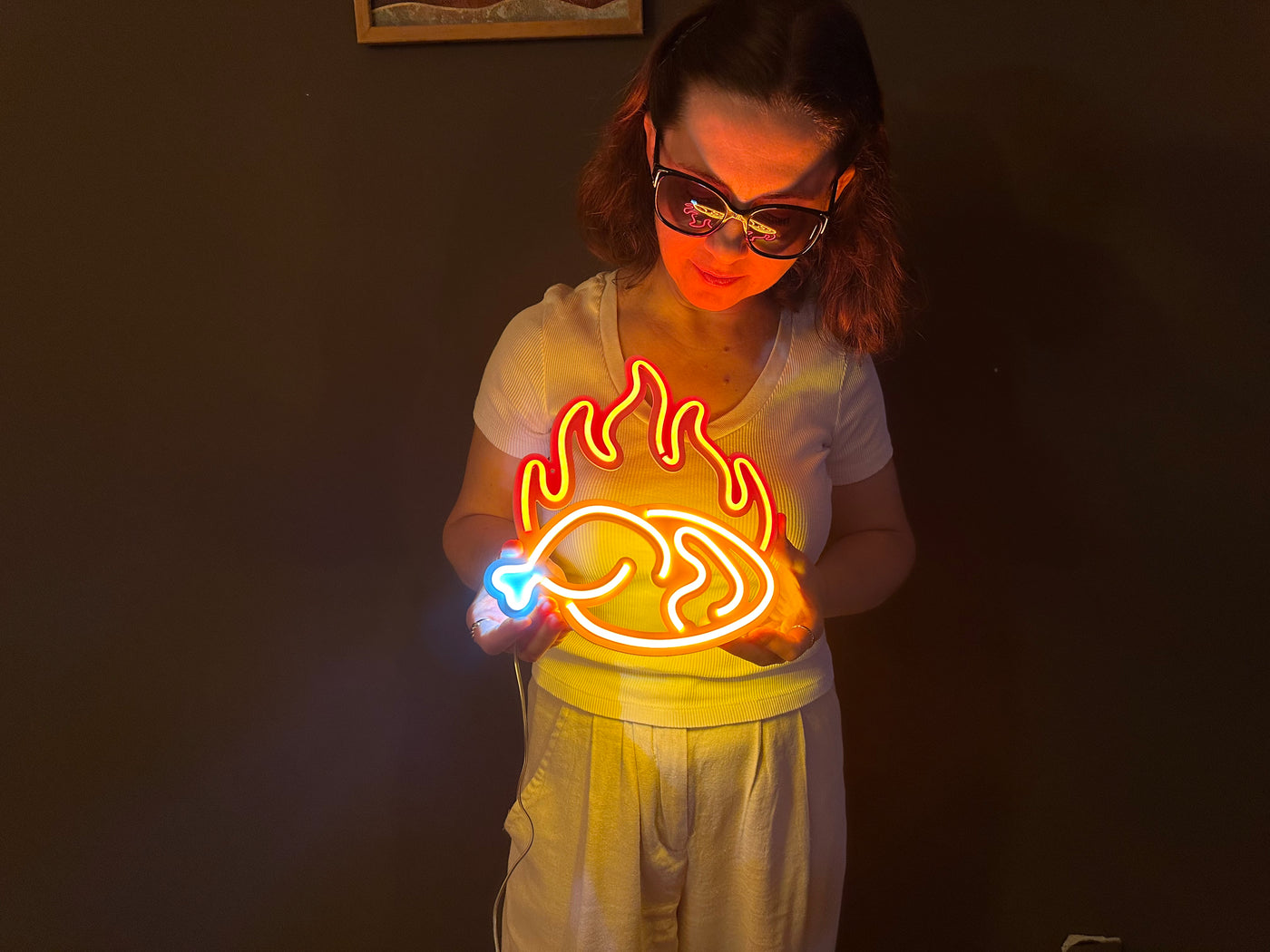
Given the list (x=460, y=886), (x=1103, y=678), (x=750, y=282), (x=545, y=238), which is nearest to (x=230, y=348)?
(x=545, y=238)

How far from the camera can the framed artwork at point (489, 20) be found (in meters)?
1.58

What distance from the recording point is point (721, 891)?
51.6 inches

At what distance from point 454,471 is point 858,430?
83 centimetres

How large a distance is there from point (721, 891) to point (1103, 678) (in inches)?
38.9

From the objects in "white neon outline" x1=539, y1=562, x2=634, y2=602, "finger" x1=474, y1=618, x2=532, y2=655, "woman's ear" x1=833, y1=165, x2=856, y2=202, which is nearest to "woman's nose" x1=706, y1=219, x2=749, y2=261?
"woman's ear" x1=833, y1=165, x2=856, y2=202

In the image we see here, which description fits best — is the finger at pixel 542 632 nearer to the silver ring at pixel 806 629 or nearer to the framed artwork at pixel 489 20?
the silver ring at pixel 806 629

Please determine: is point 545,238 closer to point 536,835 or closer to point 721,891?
point 536,835

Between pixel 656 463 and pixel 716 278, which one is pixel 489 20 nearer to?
pixel 716 278

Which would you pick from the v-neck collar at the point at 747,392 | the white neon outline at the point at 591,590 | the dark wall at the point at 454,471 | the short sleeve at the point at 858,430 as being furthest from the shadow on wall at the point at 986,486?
the white neon outline at the point at 591,590

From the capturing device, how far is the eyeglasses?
3.69ft

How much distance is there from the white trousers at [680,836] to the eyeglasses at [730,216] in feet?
2.23

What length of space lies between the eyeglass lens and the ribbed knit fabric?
0.23 meters

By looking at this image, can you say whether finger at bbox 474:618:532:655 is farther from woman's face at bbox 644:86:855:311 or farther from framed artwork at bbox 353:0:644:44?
framed artwork at bbox 353:0:644:44

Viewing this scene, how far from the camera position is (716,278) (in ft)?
3.93
